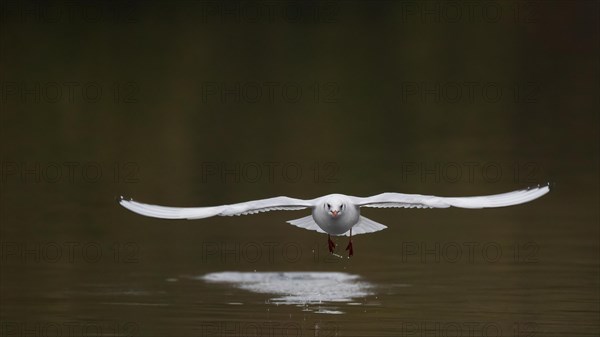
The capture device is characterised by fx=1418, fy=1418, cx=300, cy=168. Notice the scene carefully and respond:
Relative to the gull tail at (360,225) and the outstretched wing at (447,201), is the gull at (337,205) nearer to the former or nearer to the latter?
the outstretched wing at (447,201)

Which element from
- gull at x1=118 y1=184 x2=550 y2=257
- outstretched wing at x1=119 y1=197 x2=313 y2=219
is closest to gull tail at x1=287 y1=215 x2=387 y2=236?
gull at x1=118 y1=184 x2=550 y2=257

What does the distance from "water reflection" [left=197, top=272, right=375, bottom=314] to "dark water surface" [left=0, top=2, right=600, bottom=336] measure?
6 centimetres

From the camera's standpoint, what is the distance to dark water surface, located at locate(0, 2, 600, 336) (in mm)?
16484

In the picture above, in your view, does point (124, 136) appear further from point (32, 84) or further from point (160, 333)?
point (160, 333)

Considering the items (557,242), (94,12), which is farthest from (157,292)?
(94,12)

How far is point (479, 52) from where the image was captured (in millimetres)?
46875

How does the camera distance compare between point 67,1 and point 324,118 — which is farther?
point 67,1

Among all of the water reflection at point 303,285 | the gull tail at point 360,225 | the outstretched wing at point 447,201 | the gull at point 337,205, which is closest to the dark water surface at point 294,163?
the water reflection at point 303,285

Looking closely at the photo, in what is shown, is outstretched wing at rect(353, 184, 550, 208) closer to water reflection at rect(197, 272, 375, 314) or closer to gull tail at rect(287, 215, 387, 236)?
gull tail at rect(287, 215, 387, 236)

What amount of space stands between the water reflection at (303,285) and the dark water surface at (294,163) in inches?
2.5

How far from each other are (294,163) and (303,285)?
11608mm

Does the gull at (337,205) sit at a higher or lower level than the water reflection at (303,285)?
higher

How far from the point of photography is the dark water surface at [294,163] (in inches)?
649

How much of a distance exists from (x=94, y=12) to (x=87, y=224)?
31.2m
